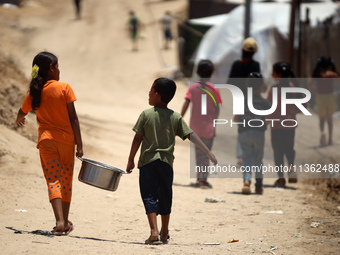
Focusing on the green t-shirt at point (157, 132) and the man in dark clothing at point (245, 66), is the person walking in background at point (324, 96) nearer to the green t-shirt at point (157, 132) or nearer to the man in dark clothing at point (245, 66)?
the man in dark clothing at point (245, 66)

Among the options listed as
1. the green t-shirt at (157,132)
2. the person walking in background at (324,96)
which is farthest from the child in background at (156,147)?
the person walking in background at (324,96)

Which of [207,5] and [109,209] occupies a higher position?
[207,5]

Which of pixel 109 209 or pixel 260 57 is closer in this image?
pixel 109 209

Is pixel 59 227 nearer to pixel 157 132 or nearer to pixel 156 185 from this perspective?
pixel 156 185

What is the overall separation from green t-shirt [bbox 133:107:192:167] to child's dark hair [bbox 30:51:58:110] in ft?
2.96

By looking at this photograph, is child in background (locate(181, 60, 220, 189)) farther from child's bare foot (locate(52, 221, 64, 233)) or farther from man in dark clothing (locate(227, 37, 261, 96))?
child's bare foot (locate(52, 221, 64, 233))

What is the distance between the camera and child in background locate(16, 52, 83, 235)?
527 centimetres

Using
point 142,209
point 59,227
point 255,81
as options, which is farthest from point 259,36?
point 59,227

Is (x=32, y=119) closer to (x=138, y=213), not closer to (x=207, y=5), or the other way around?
(x=138, y=213)

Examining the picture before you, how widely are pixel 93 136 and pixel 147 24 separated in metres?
24.0

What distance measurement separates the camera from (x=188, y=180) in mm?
8859

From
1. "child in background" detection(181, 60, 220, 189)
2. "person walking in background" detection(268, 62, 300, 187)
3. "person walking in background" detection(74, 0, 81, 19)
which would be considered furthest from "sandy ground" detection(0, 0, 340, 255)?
"person walking in background" detection(74, 0, 81, 19)

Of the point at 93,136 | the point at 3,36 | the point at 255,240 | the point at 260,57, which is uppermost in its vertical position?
the point at 3,36

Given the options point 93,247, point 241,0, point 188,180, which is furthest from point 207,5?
point 93,247
